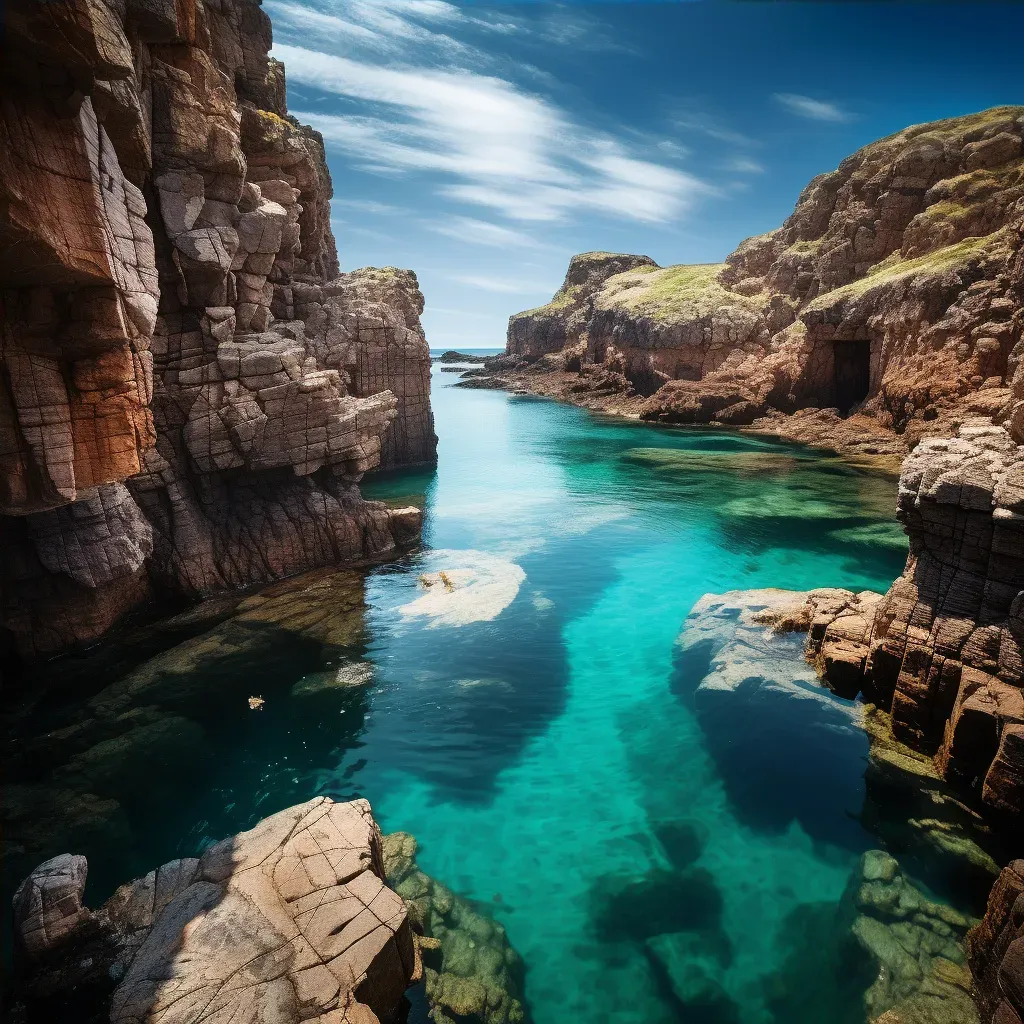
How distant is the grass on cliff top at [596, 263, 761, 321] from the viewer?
263ft

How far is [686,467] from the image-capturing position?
163ft

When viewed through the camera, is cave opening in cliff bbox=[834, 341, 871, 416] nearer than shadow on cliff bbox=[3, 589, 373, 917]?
No

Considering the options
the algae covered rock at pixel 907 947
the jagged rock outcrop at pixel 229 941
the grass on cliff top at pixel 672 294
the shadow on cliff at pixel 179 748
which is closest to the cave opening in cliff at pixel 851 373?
the grass on cliff top at pixel 672 294

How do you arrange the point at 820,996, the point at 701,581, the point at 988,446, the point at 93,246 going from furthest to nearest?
the point at 701,581 → the point at 988,446 → the point at 93,246 → the point at 820,996

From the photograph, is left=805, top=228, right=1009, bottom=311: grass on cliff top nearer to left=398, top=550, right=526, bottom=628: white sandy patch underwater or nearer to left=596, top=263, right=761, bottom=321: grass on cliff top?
left=596, top=263, right=761, bottom=321: grass on cliff top

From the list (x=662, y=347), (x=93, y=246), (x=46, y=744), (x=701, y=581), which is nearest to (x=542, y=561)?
(x=701, y=581)

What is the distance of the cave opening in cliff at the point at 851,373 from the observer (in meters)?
59.2

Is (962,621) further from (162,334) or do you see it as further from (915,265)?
(915,265)

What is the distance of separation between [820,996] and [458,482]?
125 ft

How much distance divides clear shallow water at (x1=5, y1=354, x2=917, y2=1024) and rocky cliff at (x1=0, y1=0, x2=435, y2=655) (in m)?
2.96

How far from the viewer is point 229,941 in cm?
834

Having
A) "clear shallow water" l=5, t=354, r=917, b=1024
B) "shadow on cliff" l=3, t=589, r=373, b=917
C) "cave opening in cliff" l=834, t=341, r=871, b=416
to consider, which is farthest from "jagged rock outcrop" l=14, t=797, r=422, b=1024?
"cave opening in cliff" l=834, t=341, r=871, b=416

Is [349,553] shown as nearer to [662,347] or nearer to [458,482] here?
[458,482]

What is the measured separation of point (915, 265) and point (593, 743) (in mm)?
55101
